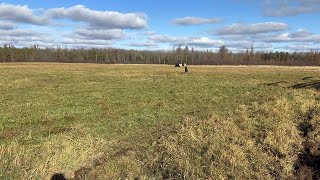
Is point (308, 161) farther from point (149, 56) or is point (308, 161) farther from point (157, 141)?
point (149, 56)

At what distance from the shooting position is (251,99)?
841 inches

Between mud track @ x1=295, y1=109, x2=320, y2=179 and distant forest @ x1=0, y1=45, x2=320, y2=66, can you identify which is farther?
distant forest @ x1=0, y1=45, x2=320, y2=66

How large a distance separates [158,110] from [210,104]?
3301mm

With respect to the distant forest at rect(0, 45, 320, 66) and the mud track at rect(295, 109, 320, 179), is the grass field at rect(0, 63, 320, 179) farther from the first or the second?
the distant forest at rect(0, 45, 320, 66)

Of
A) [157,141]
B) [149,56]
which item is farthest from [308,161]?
[149,56]

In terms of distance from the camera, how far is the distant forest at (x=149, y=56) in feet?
532

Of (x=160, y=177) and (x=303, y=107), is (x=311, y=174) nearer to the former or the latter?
(x=160, y=177)

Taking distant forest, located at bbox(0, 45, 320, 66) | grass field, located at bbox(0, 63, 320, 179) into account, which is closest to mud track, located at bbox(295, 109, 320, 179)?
grass field, located at bbox(0, 63, 320, 179)

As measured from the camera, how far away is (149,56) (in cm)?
18350

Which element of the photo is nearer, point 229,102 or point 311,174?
A: point 311,174

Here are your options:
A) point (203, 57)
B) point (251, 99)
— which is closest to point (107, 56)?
point (203, 57)

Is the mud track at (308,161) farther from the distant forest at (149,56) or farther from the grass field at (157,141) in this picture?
the distant forest at (149,56)

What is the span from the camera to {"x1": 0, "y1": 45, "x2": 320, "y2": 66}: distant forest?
162 meters

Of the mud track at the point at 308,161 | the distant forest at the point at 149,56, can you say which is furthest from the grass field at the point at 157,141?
the distant forest at the point at 149,56
